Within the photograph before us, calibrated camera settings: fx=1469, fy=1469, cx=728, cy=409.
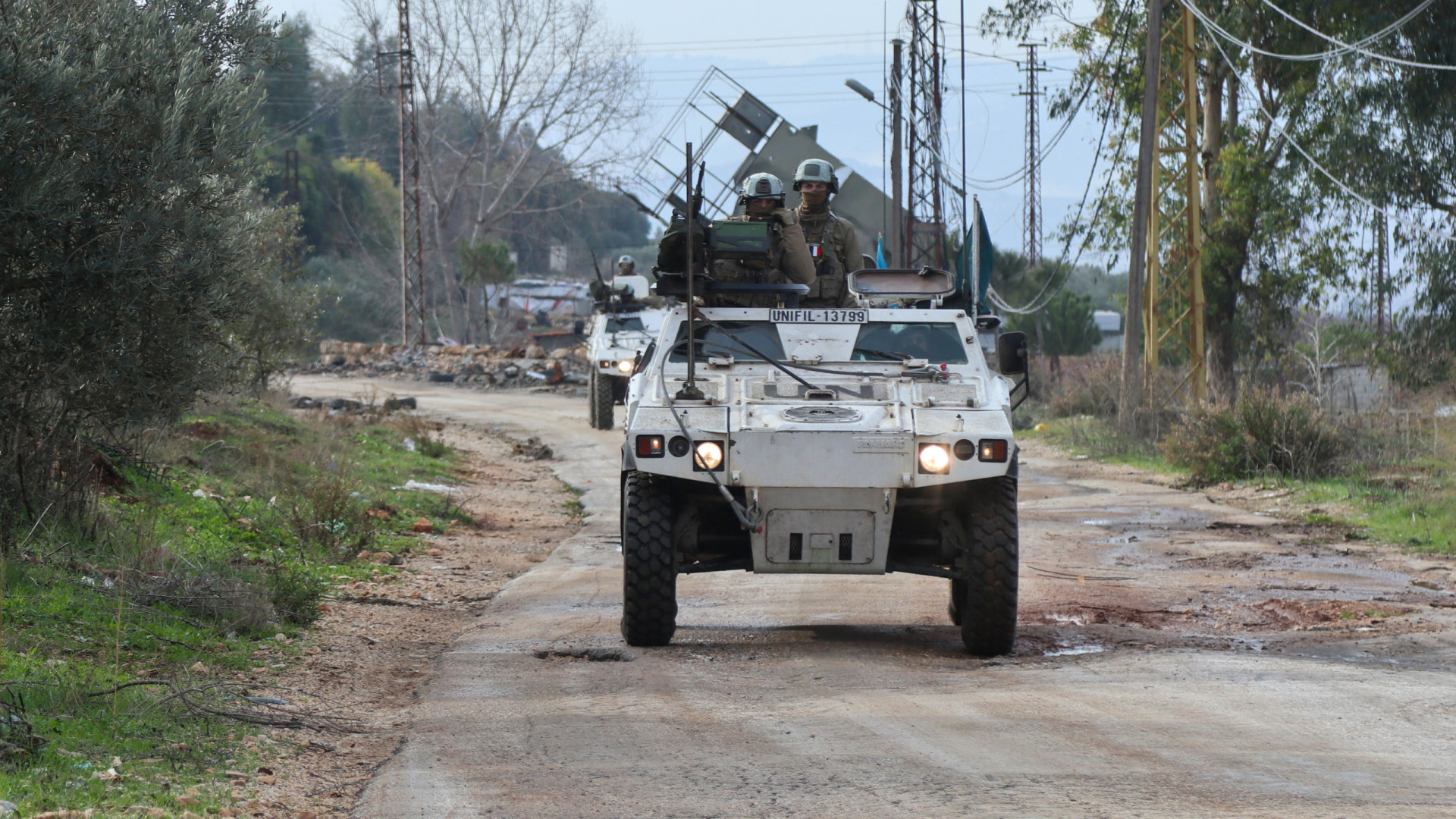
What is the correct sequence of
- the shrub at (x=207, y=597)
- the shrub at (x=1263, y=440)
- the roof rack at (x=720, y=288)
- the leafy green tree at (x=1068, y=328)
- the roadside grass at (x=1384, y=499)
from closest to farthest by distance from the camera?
1. the shrub at (x=207, y=597)
2. the roof rack at (x=720, y=288)
3. the roadside grass at (x=1384, y=499)
4. the shrub at (x=1263, y=440)
5. the leafy green tree at (x=1068, y=328)

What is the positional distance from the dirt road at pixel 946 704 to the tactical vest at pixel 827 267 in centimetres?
186

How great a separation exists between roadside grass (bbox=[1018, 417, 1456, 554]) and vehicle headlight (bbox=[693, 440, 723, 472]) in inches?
273

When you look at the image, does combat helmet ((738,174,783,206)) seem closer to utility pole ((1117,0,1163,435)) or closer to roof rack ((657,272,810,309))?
roof rack ((657,272,810,309))

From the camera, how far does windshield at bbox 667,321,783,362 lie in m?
8.15

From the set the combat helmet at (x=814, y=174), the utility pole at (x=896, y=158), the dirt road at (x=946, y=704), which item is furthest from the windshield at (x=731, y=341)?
the utility pole at (x=896, y=158)

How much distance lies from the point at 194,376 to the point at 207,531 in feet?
7.82

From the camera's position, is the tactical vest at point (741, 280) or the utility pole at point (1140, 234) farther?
the utility pole at point (1140, 234)

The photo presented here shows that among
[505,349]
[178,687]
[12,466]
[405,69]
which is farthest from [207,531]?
[405,69]

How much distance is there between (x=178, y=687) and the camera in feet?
18.4

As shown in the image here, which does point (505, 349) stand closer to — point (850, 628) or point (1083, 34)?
point (1083, 34)

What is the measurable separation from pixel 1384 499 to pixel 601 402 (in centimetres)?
1170

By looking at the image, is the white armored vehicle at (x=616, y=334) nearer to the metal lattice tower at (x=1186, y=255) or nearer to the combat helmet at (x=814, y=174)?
the metal lattice tower at (x=1186, y=255)

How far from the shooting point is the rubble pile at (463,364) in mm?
34688

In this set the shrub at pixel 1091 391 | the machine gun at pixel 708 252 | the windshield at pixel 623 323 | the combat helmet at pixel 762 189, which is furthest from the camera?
the shrub at pixel 1091 391
